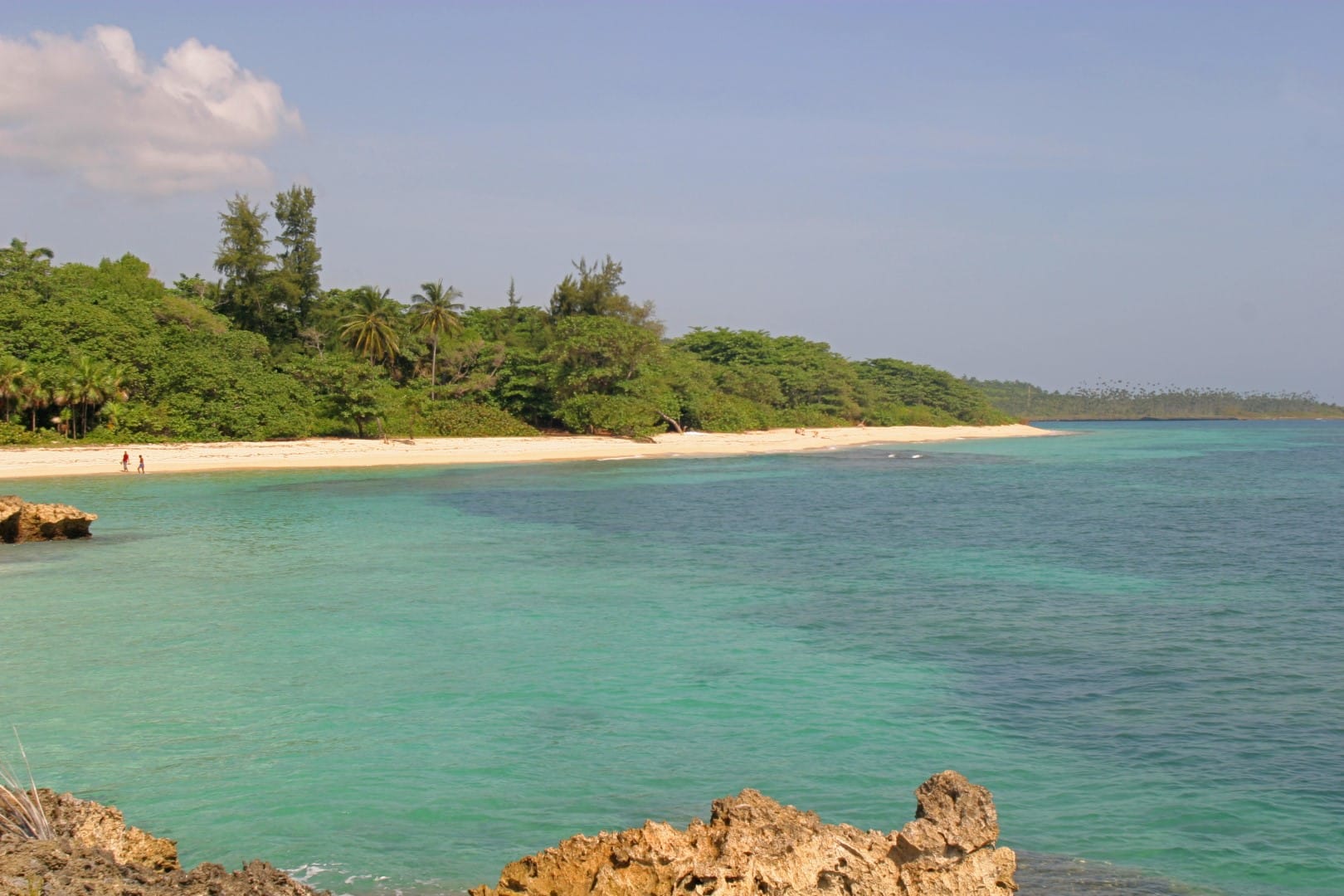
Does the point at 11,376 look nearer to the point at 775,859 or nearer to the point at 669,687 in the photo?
the point at 669,687

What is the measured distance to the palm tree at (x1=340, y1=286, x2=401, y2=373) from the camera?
52.6 meters

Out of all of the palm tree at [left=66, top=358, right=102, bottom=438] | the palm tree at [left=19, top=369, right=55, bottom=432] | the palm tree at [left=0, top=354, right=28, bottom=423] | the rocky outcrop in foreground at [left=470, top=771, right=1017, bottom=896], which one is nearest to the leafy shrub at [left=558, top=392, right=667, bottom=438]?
the palm tree at [left=66, top=358, right=102, bottom=438]

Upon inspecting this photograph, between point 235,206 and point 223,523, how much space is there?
36.2 meters

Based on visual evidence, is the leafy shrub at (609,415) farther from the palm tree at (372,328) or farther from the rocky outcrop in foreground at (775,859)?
the rocky outcrop in foreground at (775,859)

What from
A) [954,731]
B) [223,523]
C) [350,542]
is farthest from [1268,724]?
[223,523]

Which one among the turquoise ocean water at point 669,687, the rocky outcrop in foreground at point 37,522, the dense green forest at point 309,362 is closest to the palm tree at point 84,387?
the dense green forest at point 309,362

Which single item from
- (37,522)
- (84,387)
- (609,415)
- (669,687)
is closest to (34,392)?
(84,387)

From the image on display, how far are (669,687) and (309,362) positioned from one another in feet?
144

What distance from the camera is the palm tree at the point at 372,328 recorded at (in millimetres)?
52594

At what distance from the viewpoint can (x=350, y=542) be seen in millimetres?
21500

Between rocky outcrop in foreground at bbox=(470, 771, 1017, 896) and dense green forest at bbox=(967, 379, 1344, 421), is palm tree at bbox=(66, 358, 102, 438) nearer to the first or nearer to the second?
rocky outcrop in foreground at bbox=(470, 771, 1017, 896)

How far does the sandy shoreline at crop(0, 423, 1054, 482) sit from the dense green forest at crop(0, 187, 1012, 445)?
68.8 inches

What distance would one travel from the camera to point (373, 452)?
149 feet

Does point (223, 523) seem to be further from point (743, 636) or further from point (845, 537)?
point (743, 636)
